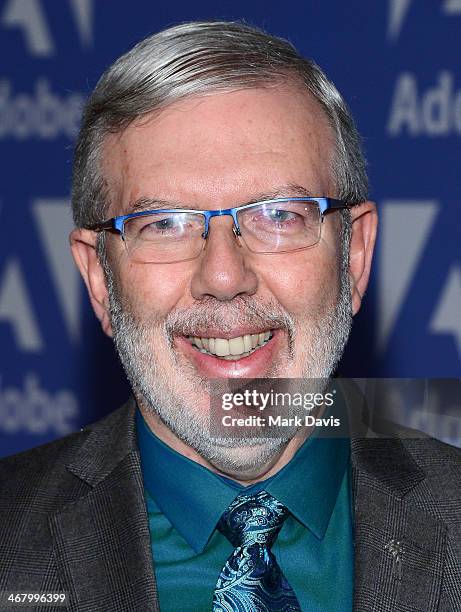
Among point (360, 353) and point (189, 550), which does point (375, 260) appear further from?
point (189, 550)

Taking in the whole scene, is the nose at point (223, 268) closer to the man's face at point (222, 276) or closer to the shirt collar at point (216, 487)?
the man's face at point (222, 276)

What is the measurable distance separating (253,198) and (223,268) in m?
0.17

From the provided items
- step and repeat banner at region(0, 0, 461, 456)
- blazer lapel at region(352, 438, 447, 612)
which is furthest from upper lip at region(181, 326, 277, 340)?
step and repeat banner at region(0, 0, 461, 456)

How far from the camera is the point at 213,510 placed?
83.0 inches

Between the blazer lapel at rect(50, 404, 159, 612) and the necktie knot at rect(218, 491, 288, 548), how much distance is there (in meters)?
0.17

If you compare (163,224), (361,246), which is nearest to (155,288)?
(163,224)

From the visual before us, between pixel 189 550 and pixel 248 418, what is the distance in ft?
0.99

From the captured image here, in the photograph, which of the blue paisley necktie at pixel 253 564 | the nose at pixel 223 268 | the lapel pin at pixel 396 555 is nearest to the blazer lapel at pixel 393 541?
the lapel pin at pixel 396 555

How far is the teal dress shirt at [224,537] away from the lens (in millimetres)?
2059

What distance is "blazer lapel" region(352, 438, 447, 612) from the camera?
6.56ft

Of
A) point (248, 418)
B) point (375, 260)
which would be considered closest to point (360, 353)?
point (375, 260)

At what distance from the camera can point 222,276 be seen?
1.96 m

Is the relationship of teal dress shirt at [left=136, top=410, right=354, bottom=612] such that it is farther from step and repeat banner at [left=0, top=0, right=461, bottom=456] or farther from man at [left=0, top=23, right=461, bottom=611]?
step and repeat banner at [left=0, top=0, right=461, bottom=456]

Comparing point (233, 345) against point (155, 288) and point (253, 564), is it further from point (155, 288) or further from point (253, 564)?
point (253, 564)
